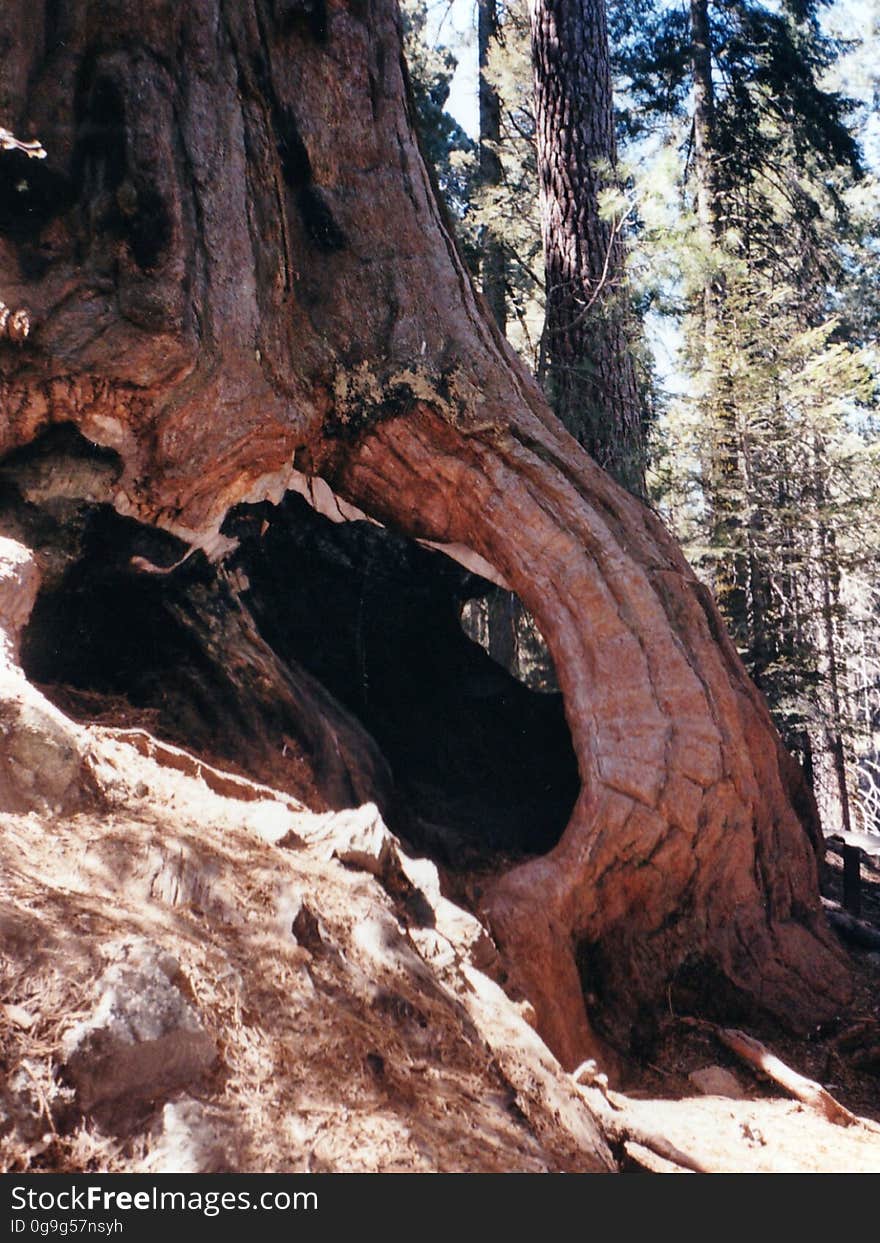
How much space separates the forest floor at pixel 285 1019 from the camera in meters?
2.47

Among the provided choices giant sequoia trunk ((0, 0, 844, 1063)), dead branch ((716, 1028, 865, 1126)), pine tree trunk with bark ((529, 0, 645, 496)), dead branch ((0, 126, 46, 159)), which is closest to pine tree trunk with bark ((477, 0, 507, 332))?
pine tree trunk with bark ((529, 0, 645, 496))

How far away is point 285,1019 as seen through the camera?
299 centimetres

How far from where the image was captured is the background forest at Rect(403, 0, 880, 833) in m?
8.67

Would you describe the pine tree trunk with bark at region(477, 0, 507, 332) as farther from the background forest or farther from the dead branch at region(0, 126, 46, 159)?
the dead branch at region(0, 126, 46, 159)

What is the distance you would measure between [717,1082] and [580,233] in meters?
7.03

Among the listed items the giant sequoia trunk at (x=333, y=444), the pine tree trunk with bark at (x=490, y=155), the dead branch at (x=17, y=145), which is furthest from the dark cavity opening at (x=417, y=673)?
the pine tree trunk with bark at (x=490, y=155)

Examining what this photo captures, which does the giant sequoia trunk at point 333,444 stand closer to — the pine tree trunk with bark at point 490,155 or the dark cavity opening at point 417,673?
the dark cavity opening at point 417,673

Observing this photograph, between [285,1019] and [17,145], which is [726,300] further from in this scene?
[285,1019]

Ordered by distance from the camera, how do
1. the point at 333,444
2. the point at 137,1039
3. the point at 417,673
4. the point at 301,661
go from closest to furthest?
the point at 137,1039, the point at 333,444, the point at 301,661, the point at 417,673

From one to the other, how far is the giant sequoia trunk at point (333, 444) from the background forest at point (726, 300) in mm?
1433

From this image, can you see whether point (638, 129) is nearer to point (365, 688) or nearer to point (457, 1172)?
point (365, 688)

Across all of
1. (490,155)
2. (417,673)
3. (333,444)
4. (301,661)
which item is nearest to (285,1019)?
(333,444)

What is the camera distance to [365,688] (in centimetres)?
718
